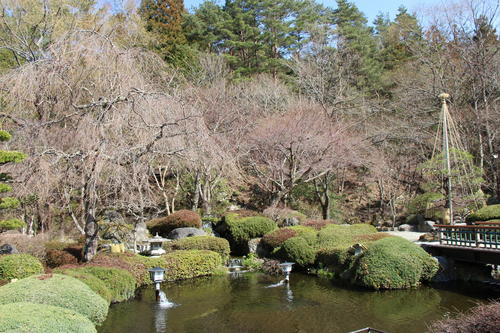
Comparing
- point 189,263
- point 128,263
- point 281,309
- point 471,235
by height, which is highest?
point 471,235

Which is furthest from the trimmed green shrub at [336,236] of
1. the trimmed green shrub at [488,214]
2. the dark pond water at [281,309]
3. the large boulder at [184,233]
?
the trimmed green shrub at [488,214]

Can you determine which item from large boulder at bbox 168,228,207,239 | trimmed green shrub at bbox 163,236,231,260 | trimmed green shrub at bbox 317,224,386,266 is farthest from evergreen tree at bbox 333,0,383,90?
trimmed green shrub at bbox 163,236,231,260

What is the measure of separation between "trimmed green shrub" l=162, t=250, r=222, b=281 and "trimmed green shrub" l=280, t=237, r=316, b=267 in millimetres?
2328

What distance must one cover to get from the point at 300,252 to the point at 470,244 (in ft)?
16.5

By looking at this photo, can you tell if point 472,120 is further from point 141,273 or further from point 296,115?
point 141,273

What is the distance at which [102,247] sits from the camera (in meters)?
14.1

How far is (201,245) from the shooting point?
14.7 metres

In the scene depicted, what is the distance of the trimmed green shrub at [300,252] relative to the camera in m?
14.2

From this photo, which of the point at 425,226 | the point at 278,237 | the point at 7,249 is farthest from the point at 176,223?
the point at 425,226

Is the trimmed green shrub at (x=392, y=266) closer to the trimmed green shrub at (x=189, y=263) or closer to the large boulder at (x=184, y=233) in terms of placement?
the trimmed green shrub at (x=189, y=263)

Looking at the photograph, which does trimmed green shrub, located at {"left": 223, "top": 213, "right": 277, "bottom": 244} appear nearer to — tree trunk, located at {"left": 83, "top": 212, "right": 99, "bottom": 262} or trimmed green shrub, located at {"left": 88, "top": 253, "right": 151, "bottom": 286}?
trimmed green shrub, located at {"left": 88, "top": 253, "right": 151, "bottom": 286}

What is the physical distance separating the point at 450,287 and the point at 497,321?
756cm

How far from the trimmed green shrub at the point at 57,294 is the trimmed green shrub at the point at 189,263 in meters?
4.84

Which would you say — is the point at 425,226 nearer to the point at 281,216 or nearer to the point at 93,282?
the point at 281,216
